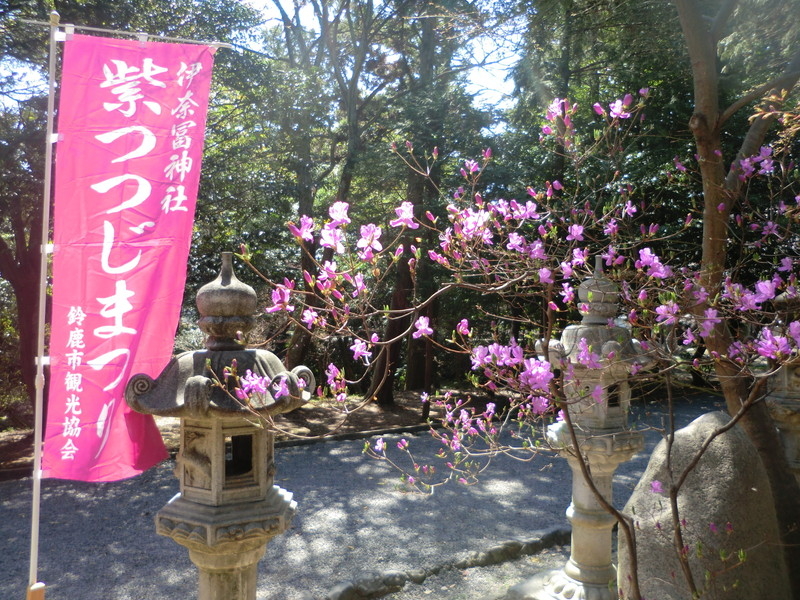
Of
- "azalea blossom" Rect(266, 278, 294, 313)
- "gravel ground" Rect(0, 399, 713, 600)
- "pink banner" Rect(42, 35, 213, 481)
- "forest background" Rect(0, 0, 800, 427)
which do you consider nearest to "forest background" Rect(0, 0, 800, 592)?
"forest background" Rect(0, 0, 800, 427)

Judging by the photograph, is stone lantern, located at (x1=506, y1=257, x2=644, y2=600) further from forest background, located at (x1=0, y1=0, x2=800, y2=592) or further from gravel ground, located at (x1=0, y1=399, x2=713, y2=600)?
forest background, located at (x1=0, y1=0, x2=800, y2=592)

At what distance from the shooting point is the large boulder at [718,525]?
3053 millimetres

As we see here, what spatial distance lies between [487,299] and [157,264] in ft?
28.7

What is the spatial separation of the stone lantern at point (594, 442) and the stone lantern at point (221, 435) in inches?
69.2

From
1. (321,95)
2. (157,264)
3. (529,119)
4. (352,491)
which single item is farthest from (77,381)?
(529,119)

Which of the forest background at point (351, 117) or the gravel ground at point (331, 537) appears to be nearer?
the gravel ground at point (331, 537)

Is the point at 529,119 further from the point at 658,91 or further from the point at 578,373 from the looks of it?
the point at 578,373

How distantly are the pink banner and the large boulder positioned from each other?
2.71 metres

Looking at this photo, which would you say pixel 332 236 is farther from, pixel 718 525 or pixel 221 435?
pixel 718 525

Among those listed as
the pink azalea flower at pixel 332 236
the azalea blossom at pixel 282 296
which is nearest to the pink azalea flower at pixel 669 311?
the pink azalea flower at pixel 332 236

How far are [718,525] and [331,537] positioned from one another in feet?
13.5

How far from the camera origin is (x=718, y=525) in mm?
3064

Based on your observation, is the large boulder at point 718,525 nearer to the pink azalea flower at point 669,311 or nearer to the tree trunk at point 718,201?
the tree trunk at point 718,201

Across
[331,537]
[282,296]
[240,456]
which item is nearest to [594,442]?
[240,456]
